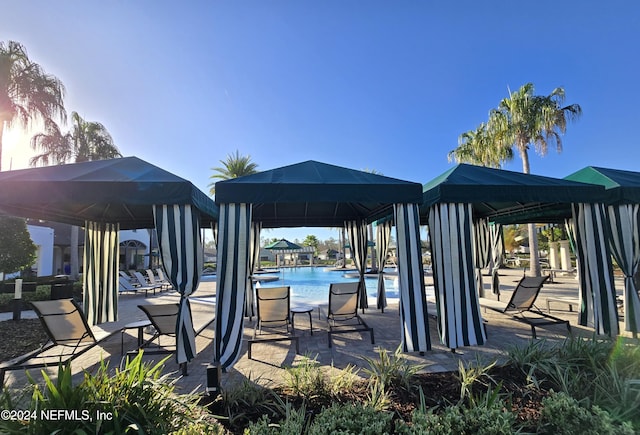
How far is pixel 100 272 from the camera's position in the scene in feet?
22.4

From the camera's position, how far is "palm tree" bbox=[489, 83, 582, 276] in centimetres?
1348

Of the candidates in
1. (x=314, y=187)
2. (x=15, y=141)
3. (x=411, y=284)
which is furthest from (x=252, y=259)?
(x=15, y=141)

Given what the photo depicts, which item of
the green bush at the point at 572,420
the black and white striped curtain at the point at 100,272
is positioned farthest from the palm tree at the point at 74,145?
the green bush at the point at 572,420

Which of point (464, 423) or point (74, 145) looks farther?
point (74, 145)

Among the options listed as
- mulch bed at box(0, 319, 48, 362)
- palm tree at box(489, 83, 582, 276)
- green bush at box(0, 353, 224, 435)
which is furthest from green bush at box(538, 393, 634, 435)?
palm tree at box(489, 83, 582, 276)

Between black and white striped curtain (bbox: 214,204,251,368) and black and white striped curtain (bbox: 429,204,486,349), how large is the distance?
3238 millimetres

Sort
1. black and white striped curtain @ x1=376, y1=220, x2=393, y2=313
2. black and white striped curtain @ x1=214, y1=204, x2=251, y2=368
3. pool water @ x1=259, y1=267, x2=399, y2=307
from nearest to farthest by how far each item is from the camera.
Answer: black and white striped curtain @ x1=214, y1=204, x2=251, y2=368
black and white striped curtain @ x1=376, y1=220, x2=393, y2=313
pool water @ x1=259, y1=267, x2=399, y2=307

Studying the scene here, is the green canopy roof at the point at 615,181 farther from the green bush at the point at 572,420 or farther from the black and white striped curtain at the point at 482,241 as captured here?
the green bush at the point at 572,420

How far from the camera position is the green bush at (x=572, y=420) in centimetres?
203

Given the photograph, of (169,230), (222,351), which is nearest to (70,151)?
(169,230)

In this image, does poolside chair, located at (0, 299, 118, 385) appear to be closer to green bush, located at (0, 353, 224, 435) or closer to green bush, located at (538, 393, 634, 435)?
green bush, located at (0, 353, 224, 435)

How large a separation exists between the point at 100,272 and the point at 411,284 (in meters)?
7.17

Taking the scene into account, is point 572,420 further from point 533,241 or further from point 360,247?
point 533,241

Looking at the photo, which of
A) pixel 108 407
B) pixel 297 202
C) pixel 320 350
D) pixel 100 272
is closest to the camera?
pixel 108 407
